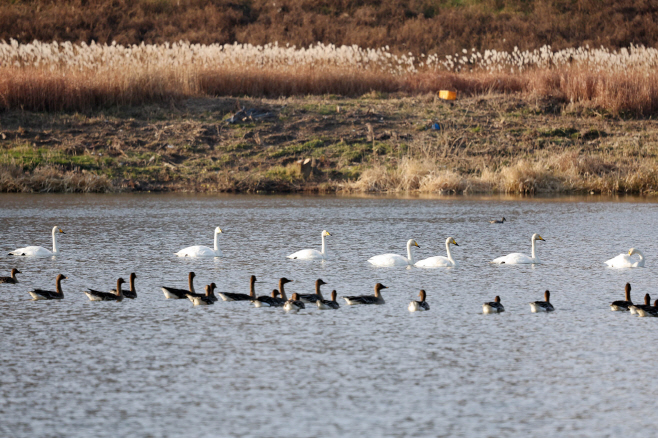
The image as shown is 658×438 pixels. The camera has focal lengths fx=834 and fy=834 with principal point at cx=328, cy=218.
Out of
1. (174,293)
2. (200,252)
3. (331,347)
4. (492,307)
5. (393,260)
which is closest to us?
(331,347)

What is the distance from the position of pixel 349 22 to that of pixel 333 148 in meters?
26.0

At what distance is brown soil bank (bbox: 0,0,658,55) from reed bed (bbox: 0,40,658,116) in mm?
13905

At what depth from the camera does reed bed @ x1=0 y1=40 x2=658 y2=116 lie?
93.4 ft

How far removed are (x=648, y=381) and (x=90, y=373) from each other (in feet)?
16.6

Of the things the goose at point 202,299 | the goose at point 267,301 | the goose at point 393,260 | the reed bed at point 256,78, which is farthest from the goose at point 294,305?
the reed bed at point 256,78

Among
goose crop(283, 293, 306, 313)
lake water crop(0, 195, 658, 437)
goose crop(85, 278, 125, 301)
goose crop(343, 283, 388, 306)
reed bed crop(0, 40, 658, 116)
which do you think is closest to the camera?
lake water crop(0, 195, 658, 437)

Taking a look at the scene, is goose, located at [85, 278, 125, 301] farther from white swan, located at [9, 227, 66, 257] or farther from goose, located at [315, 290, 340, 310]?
white swan, located at [9, 227, 66, 257]

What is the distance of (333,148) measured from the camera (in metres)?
26.9

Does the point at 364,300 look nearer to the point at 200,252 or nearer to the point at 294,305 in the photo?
the point at 294,305

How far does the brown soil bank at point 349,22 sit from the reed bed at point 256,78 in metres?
13.9

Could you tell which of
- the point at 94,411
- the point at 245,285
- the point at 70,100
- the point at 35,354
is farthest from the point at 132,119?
the point at 94,411

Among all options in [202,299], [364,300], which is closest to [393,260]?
[364,300]

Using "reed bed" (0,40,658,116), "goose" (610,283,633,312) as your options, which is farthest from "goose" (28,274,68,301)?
"reed bed" (0,40,658,116)

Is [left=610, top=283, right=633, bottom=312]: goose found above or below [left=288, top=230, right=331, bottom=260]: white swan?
below
